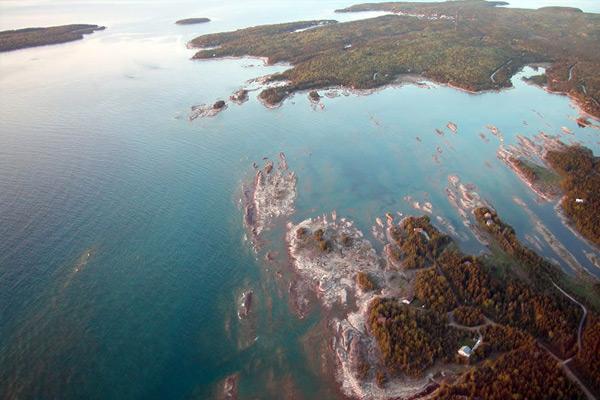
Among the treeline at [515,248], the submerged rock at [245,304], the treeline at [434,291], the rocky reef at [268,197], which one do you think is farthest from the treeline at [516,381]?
the rocky reef at [268,197]

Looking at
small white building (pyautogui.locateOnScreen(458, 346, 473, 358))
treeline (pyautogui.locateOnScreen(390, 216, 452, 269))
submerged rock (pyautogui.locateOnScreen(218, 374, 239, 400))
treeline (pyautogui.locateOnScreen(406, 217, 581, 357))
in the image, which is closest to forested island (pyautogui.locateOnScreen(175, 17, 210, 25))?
treeline (pyautogui.locateOnScreen(390, 216, 452, 269))

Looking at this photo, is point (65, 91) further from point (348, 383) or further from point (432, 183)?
point (348, 383)

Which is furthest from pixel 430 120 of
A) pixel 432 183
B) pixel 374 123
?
pixel 432 183

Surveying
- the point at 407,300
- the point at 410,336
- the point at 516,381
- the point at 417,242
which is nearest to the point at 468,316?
the point at 407,300

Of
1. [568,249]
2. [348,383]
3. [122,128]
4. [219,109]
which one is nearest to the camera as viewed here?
[348,383]

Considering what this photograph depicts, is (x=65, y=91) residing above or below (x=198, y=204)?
above
